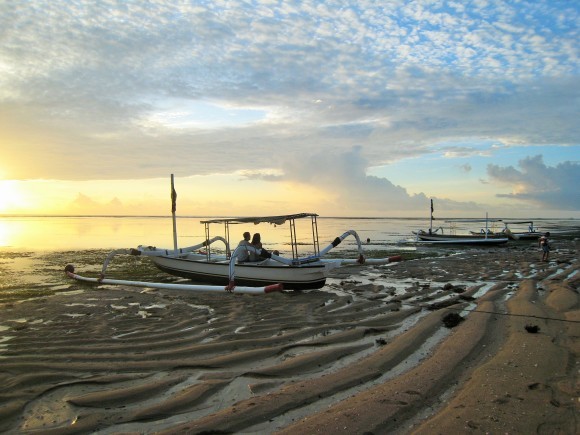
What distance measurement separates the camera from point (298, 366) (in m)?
6.42

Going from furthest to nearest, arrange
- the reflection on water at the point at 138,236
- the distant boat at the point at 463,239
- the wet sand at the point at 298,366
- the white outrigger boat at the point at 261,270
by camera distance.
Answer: the reflection on water at the point at 138,236 → the distant boat at the point at 463,239 → the white outrigger boat at the point at 261,270 → the wet sand at the point at 298,366

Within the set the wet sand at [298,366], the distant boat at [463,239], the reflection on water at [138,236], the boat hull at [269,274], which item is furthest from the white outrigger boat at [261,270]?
the distant boat at [463,239]

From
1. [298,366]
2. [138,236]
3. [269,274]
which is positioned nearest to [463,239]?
[269,274]

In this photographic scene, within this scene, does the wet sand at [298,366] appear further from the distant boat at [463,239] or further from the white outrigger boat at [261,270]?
the distant boat at [463,239]

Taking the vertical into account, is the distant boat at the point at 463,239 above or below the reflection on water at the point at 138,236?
below

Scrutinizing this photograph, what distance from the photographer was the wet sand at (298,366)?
464cm

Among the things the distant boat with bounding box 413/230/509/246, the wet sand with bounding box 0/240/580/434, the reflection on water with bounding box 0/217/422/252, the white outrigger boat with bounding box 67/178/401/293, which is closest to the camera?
the wet sand with bounding box 0/240/580/434

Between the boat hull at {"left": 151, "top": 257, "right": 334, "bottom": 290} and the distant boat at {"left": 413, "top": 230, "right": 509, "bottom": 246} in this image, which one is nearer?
the boat hull at {"left": 151, "top": 257, "right": 334, "bottom": 290}

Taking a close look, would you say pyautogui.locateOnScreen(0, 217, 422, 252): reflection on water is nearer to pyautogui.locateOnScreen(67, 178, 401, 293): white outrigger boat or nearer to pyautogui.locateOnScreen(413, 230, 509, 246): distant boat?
pyautogui.locateOnScreen(413, 230, 509, 246): distant boat

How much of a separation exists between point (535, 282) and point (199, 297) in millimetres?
11901

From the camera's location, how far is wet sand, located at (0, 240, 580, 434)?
4645 mm

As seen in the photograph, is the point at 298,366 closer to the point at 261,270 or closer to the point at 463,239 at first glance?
the point at 261,270

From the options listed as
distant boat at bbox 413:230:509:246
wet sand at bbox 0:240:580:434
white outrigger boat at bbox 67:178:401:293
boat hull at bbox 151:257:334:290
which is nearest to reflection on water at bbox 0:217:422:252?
distant boat at bbox 413:230:509:246

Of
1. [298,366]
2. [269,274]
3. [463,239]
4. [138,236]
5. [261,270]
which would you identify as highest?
[138,236]
